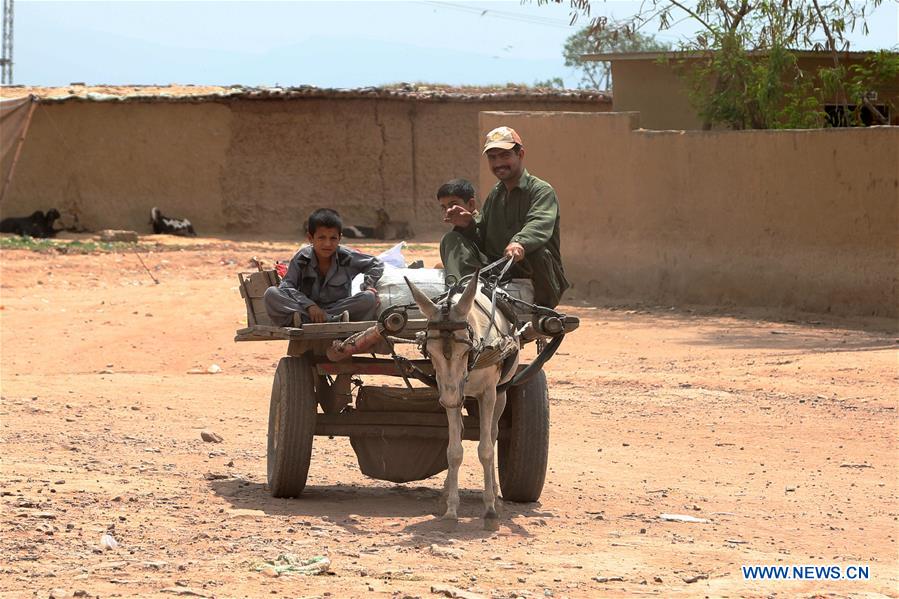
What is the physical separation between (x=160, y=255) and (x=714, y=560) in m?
15.5

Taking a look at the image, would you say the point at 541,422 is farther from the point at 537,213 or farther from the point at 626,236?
the point at 626,236

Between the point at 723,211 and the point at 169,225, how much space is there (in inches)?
442

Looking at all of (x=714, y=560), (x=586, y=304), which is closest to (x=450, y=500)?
(x=714, y=560)

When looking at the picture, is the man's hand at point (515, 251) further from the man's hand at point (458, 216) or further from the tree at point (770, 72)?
the tree at point (770, 72)

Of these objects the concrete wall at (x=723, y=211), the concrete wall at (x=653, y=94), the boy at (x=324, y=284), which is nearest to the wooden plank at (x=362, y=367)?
the boy at (x=324, y=284)

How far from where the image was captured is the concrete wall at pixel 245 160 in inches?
935

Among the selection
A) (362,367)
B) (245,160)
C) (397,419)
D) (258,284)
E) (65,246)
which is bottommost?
(397,419)

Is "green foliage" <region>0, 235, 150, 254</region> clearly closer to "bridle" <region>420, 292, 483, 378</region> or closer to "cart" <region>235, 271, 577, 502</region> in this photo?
"cart" <region>235, 271, 577, 502</region>

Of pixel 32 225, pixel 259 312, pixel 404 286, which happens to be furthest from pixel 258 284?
pixel 32 225

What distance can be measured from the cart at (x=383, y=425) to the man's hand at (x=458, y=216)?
2.50ft

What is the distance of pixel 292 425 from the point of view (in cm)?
678

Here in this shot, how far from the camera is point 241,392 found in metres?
11.4

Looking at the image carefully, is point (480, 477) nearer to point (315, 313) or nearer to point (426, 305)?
point (315, 313)

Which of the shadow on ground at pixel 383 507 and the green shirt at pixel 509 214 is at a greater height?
the green shirt at pixel 509 214
